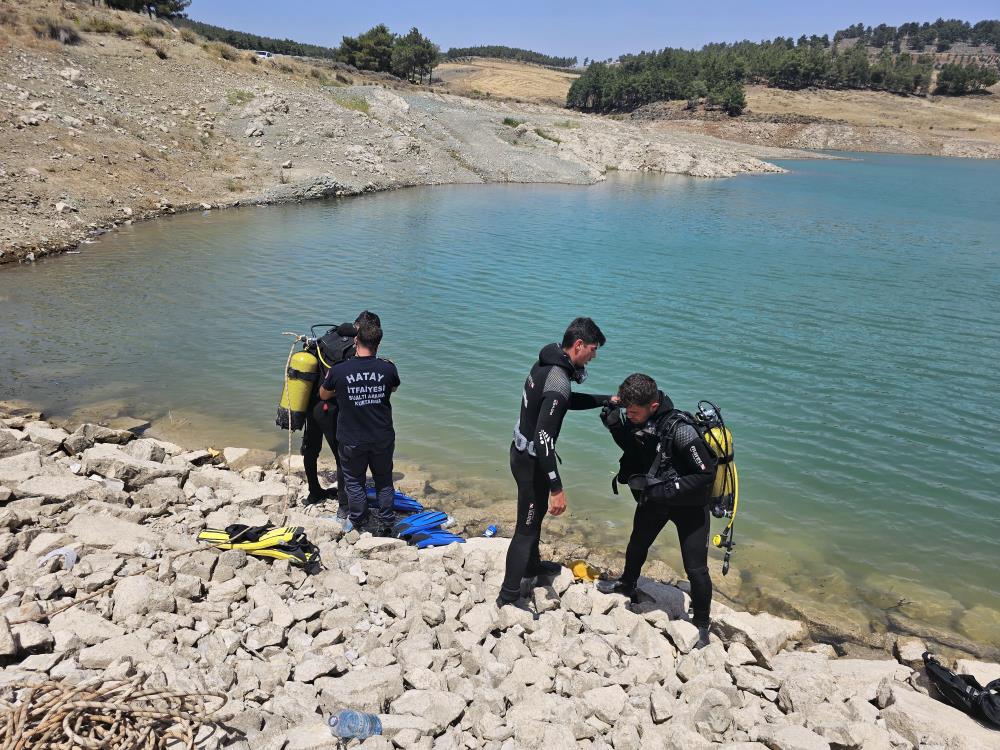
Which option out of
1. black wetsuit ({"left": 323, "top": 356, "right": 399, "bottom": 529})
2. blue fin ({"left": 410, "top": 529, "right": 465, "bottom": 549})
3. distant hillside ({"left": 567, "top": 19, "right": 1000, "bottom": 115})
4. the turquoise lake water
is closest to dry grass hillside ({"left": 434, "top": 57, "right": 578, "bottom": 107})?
distant hillside ({"left": 567, "top": 19, "right": 1000, "bottom": 115})

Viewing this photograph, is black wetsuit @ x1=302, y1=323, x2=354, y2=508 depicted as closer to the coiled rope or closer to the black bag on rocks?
the coiled rope

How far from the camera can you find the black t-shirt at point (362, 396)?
6.51 m

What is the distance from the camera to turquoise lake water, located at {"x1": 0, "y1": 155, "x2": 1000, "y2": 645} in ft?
27.4

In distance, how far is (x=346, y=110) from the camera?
145ft

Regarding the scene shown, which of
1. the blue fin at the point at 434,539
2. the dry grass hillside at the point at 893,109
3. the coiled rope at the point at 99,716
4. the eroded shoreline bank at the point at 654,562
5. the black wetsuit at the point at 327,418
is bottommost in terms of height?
the eroded shoreline bank at the point at 654,562

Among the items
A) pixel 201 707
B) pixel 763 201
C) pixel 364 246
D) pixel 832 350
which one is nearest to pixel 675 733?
pixel 201 707

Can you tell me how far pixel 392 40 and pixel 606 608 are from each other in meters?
91.0

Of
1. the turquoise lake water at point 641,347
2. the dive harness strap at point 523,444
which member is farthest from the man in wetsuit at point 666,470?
the turquoise lake water at point 641,347

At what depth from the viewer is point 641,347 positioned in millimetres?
14266

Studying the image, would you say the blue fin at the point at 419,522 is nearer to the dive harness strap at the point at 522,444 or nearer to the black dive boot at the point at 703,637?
the dive harness strap at the point at 522,444

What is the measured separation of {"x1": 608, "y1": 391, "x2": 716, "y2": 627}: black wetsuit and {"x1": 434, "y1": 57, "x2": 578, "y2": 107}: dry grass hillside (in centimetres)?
12270

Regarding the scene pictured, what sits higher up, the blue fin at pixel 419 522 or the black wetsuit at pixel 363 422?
the black wetsuit at pixel 363 422

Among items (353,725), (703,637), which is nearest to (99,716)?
(353,725)

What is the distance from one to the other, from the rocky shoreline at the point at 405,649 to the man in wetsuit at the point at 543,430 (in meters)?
0.52
